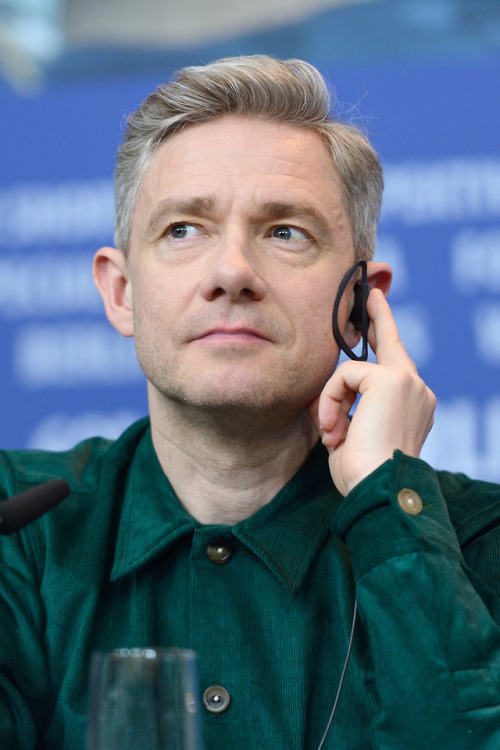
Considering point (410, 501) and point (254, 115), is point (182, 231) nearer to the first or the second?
point (254, 115)

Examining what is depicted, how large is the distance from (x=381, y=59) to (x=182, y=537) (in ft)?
5.89

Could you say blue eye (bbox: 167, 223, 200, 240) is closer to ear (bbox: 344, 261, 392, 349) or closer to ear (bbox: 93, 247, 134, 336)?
ear (bbox: 93, 247, 134, 336)

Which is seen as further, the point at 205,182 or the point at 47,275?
the point at 47,275

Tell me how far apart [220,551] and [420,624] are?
17.4 inches

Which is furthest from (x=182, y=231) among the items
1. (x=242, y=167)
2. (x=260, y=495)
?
(x=260, y=495)

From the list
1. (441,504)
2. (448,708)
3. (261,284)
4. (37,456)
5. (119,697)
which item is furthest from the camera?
(37,456)

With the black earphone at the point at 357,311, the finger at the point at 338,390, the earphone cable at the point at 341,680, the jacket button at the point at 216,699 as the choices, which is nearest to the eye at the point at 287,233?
the black earphone at the point at 357,311

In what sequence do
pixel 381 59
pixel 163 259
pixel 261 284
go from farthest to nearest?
pixel 381 59
pixel 163 259
pixel 261 284

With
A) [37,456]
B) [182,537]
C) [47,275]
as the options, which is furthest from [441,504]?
[47,275]

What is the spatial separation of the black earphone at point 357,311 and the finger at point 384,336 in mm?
17

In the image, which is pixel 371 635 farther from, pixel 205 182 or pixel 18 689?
pixel 205 182

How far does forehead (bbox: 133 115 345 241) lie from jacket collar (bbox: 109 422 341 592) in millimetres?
520

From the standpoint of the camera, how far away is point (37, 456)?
2.00 m

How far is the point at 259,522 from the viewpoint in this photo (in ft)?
5.86
